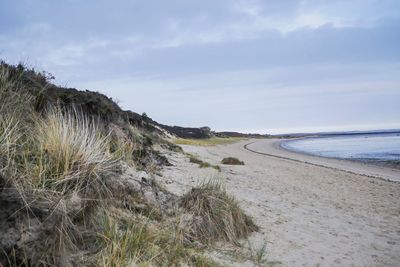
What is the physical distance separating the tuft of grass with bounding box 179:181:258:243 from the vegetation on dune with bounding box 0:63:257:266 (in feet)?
0.06

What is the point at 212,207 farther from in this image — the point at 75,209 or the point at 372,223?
the point at 372,223

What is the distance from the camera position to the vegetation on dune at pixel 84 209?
3457 mm

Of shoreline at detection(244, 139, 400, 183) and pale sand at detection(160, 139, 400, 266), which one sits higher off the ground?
pale sand at detection(160, 139, 400, 266)

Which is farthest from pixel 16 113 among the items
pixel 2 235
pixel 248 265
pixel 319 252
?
pixel 319 252

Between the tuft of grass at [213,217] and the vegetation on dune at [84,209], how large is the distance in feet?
0.06

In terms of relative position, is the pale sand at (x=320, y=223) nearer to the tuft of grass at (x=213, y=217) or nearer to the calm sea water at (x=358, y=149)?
the tuft of grass at (x=213, y=217)

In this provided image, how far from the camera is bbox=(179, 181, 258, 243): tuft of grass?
19.1 ft

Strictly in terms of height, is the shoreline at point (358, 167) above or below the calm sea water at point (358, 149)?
below

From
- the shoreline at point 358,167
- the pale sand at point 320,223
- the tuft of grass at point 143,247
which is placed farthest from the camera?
the shoreline at point 358,167

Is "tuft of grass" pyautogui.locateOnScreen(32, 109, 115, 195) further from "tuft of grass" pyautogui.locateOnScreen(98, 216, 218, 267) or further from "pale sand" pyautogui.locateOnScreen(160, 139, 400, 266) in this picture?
"pale sand" pyautogui.locateOnScreen(160, 139, 400, 266)

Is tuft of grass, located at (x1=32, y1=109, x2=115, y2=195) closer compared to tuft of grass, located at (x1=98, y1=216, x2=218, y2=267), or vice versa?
tuft of grass, located at (x1=98, y1=216, x2=218, y2=267)

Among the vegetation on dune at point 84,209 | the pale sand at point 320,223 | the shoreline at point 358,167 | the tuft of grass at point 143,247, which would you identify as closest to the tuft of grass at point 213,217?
the vegetation on dune at point 84,209

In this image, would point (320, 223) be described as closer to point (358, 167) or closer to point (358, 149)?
point (358, 167)

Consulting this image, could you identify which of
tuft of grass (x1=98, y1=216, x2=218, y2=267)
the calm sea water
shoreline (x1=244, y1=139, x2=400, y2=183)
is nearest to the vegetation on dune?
tuft of grass (x1=98, y1=216, x2=218, y2=267)
